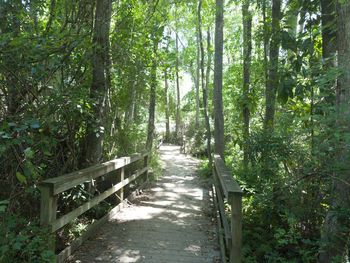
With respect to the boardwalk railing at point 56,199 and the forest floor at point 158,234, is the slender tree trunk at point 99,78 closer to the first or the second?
the boardwalk railing at point 56,199

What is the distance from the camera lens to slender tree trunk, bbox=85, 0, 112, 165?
19.6ft

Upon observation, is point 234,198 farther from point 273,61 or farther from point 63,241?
point 273,61

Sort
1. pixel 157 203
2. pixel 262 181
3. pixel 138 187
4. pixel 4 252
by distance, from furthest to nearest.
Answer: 1. pixel 138 187
2. pixel 157 203
3. pixel 262 181
4. pixel 4 252

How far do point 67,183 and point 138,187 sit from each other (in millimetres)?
4896

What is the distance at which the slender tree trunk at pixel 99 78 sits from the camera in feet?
19.6

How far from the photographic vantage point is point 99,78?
20.2 feet

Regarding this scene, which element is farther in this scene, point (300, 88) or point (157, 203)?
point (157, 203)

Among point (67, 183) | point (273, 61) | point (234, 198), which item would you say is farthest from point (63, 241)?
point (273, 61)

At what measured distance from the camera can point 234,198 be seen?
3848 mm

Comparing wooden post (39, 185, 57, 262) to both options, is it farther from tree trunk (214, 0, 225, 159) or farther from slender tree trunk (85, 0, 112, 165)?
tree trunk (214, 0, 225, 159)

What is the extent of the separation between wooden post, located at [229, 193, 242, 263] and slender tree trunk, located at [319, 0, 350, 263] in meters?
1.04

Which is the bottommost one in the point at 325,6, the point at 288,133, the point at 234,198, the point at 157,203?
the point at 157,203

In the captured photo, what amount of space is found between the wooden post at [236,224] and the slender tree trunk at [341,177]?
40.8 inches

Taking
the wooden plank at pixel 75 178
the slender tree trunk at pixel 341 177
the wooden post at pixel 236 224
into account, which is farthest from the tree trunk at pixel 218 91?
the wooden post at pixel 236 224
